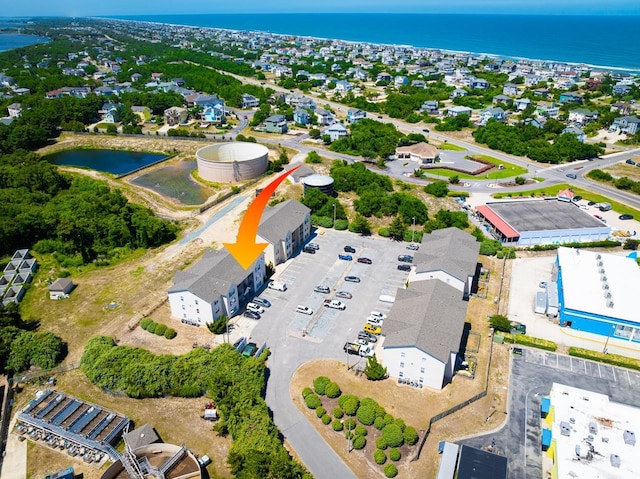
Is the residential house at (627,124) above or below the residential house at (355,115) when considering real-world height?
above

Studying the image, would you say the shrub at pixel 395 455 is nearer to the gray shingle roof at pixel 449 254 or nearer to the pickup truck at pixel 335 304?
the pickup truck at pixel 335 304

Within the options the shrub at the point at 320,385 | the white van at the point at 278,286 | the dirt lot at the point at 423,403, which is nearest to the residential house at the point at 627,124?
the dirt lot at the point at 423,403

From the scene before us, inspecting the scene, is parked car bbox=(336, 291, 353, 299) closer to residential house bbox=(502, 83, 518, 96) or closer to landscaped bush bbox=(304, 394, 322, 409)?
landscaped bush bbox=(304, 394, 322, 409)

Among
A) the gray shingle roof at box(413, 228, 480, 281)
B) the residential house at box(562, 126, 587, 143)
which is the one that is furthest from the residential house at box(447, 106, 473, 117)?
the gray shingle roof at box(413, 228, 480, 281)

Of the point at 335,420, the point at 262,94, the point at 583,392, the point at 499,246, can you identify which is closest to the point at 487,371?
the point at 583,392

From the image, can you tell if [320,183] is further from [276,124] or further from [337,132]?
[276,124]

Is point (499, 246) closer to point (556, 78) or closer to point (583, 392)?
point (583, 392)
